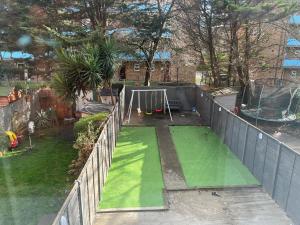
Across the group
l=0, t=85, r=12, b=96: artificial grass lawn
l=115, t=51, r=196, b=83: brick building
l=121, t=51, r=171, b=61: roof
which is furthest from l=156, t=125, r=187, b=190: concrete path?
l=115, t=51, r=196, b=83: brick building

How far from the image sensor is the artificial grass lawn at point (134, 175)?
6012 millimetres

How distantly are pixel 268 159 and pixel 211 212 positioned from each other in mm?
1807

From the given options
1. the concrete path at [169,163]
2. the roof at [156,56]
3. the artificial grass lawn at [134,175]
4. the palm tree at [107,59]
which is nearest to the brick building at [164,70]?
the roof at [156,56]

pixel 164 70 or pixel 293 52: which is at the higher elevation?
pixel 293 52

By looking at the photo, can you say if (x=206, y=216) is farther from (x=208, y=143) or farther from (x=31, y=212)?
(x=208, y=143)

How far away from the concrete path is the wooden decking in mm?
448

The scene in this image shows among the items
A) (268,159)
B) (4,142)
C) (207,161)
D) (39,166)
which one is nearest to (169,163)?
(207,161)

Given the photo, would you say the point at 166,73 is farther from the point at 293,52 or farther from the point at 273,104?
the point at 273,104

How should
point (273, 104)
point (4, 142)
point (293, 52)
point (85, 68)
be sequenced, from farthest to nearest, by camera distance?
point (293, 52) → point (273, 104) → point (4, 142) → point (85, 68)

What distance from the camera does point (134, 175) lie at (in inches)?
285

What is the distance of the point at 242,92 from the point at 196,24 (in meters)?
3.97

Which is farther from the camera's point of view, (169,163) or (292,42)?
(292,42)

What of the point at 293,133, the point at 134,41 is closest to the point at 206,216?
the point at 293,133

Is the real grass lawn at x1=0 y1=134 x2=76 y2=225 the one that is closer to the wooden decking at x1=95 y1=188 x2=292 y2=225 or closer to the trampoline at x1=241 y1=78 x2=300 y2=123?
the wooden decking at x1=95 y1=188 x2=292 y2=225
